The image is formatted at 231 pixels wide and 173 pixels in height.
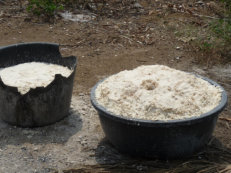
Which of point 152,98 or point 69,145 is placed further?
point 69,145

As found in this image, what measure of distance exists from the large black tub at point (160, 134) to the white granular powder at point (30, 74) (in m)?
0.83

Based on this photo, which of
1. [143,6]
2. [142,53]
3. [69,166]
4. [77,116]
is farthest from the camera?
[143,6]

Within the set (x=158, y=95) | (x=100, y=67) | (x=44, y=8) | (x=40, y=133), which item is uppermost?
(x=158, y=95)

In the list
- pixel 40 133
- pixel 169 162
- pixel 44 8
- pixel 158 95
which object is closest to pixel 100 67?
pixel 40 133

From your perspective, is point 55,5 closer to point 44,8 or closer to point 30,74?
point 44,8

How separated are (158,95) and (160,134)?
14.0 inches

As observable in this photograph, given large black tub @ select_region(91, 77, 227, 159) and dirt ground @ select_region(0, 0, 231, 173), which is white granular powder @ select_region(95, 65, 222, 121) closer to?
large black tub @ select_region(91, 77, 227, 159)

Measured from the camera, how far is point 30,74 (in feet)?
14.2

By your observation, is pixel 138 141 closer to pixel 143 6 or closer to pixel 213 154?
pixel 213 154

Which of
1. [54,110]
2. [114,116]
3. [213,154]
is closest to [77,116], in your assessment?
[54,110]

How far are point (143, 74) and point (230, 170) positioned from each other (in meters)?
1.16

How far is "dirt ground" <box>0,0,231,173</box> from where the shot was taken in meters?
3.65

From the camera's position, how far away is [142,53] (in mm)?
6359

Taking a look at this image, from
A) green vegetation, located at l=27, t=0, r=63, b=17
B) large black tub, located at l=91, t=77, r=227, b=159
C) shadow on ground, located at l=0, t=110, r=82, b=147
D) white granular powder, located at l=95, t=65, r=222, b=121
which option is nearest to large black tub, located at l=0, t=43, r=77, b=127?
shadow on ground, located at l=0, t=110, r=82, b=147
